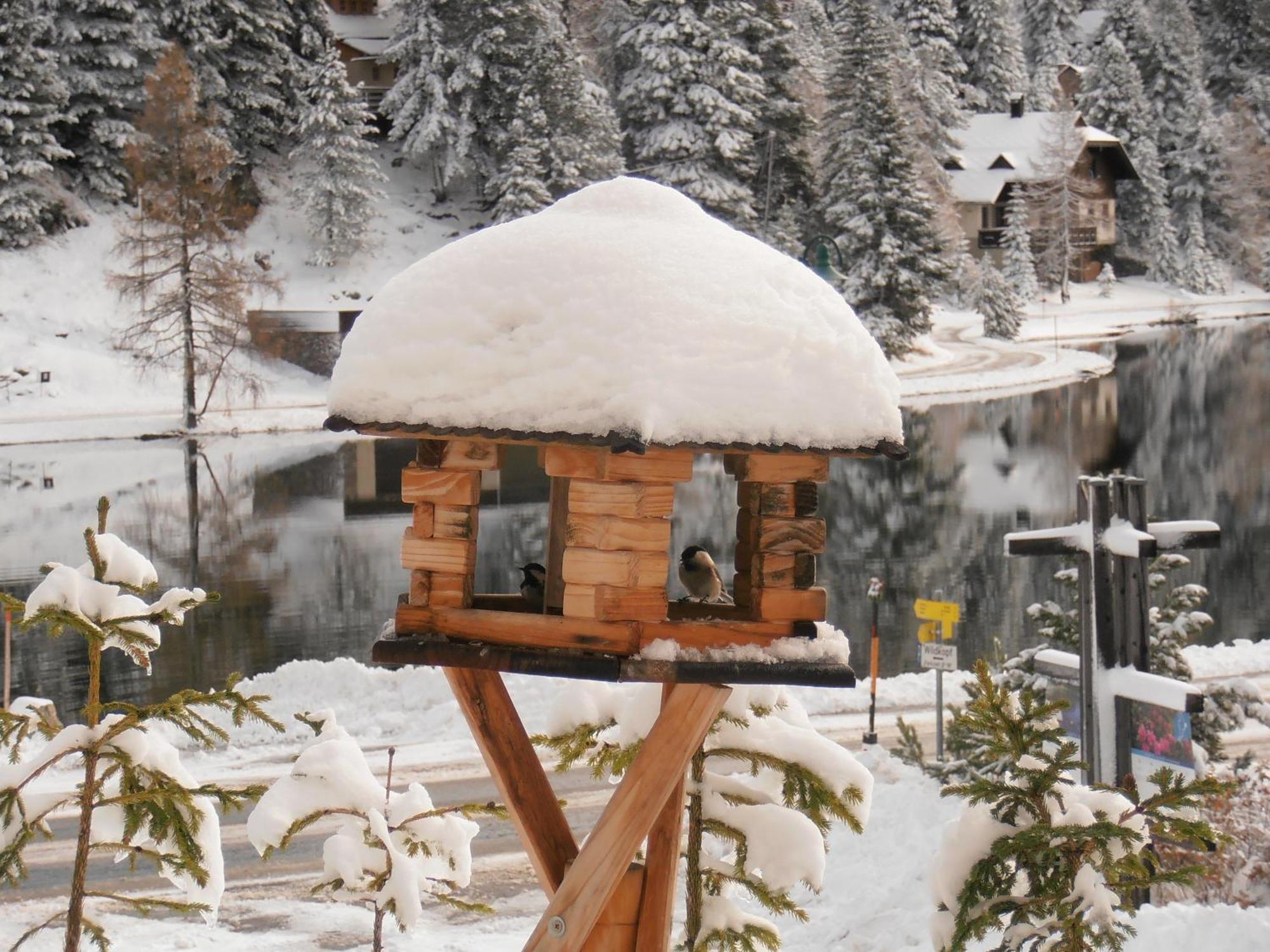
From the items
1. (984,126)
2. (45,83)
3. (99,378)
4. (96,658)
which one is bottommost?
(96,658)

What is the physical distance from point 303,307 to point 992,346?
22539 mm

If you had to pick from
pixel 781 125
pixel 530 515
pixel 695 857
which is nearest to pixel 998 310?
pixel 781 125

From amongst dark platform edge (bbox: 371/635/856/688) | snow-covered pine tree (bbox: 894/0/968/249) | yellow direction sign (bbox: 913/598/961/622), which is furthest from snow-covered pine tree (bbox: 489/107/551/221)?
dark platform edge (bbox: 371/635/856/688)

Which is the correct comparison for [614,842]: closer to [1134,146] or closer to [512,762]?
[512,762]

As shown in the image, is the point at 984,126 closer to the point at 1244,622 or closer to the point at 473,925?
the point at 1244,622

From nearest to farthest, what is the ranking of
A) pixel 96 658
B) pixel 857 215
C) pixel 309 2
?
1. pixel 96 658
2. pixel 857 215
3. pixel 309 2

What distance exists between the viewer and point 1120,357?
152 ft

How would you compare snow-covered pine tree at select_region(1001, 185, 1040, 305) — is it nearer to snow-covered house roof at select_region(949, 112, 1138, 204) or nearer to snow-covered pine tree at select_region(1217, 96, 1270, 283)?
snow-covered house roof at select_region(949, 112, 1138, 204)

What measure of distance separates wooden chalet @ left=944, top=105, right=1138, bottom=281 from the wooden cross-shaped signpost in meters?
52.5

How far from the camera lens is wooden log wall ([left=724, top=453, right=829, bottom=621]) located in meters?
4.04

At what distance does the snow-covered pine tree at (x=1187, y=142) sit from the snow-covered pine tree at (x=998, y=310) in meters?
18.6

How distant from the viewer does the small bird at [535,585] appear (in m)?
4.42

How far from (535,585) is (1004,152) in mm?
63552

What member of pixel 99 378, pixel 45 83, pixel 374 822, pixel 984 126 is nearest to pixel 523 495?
pixel 99 378
